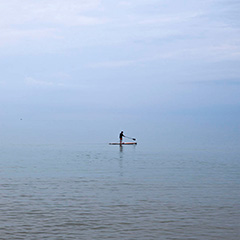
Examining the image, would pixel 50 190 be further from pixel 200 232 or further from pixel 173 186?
pixel 200 232

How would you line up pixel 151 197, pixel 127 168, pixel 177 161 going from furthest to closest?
pixel 177 161, pixel 127 168, pixel 151 197

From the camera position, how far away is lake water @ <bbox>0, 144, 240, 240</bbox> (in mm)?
18828

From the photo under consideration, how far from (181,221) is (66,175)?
15.6 metres

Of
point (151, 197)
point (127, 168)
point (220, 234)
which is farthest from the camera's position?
→ point (127, 168)

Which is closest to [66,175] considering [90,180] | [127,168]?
[90,180]

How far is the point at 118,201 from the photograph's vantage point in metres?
24.6

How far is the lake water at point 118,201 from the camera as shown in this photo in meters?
18.8

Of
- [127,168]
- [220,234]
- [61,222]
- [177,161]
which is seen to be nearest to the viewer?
[220,234]

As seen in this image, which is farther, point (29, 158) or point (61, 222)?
point (29, 158)

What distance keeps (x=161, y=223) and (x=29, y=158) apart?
28920 mm

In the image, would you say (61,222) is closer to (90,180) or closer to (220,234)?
(220,234)

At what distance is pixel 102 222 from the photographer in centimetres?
2009

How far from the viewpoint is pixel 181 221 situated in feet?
66.7

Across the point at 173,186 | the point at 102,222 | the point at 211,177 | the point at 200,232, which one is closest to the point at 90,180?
the point at 173,186
